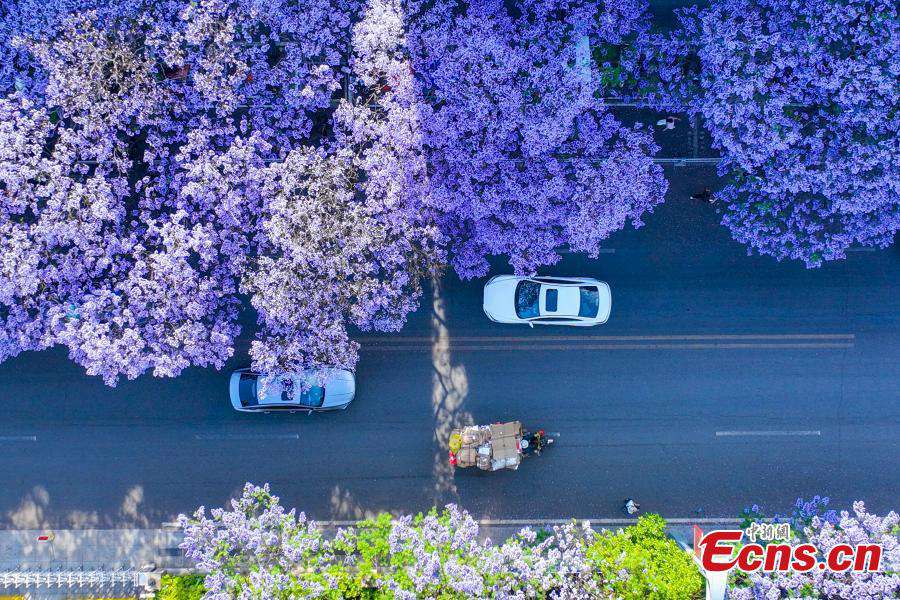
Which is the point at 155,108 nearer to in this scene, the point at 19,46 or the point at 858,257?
the point at 19,46

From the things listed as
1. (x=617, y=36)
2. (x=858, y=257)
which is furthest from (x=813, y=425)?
(x=617, y=36)

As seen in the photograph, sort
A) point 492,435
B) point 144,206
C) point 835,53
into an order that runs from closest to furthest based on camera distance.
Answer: point 835,53, point 144,206, point 492,435

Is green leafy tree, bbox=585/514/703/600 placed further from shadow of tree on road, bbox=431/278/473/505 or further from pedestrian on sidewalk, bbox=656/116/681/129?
pedestrian on sidewalk, bbox=656/116/681/129

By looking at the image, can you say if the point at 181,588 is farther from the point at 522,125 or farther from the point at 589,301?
the point at 522,125

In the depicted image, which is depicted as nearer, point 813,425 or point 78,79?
point 78,79

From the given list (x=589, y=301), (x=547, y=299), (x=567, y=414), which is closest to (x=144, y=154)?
(x=547, y=299)

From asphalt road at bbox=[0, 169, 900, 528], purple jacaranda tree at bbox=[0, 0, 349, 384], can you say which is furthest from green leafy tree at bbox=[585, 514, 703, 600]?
purple jacaranda tree at bbox=[0, 0, 349, 384]
